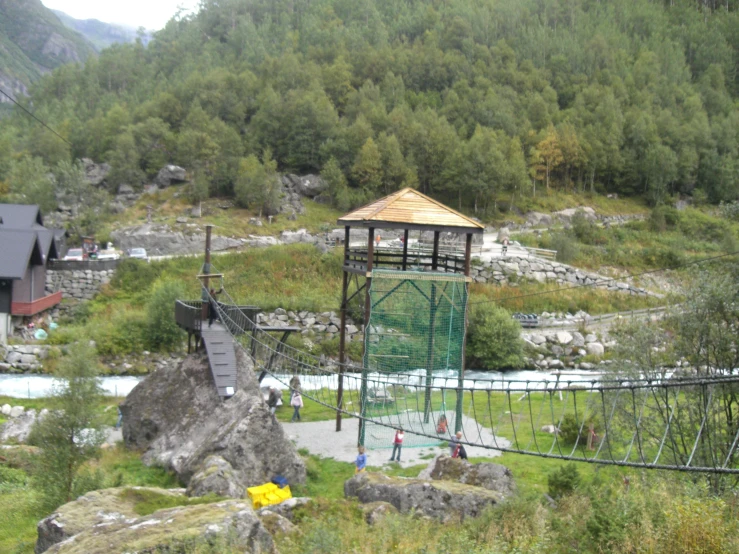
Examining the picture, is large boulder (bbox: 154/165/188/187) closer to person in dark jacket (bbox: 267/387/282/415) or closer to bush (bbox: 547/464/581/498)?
person in dark jacket (bbox: 267/387/282/415)

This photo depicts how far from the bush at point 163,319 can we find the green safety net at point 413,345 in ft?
40.1

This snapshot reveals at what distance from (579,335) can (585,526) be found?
2101 cm

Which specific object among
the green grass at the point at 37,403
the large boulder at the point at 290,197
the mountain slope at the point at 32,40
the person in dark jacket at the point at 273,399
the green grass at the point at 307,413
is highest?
the mountain slope at the point at 32,40

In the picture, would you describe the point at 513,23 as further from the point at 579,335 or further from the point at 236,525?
the point at 236,525

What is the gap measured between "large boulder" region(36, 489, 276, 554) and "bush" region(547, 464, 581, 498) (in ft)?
17.8

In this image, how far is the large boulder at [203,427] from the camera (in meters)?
12.4

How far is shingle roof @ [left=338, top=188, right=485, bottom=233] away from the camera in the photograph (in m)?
14.7

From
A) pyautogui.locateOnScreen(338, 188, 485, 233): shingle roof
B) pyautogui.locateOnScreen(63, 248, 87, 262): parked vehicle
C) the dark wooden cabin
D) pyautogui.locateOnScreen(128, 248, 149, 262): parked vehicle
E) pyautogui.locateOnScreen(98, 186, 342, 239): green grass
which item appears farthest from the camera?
pyautogui.locateOnScreen(98, 186, 342, 239): green grass

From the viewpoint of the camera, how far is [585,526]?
824 centimetres

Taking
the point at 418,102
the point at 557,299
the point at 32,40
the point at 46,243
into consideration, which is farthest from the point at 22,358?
the point at 32,40

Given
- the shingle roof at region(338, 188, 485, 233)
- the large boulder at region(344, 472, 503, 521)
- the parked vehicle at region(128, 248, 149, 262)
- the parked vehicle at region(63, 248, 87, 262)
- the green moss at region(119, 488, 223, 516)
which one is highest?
the shingle roof at region(338, 188, 485, 233)

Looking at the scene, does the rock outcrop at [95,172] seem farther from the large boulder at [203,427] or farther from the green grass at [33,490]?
the green grass at [33,490]

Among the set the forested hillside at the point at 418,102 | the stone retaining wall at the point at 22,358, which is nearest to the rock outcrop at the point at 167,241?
the forested hillside at the point at 418,102

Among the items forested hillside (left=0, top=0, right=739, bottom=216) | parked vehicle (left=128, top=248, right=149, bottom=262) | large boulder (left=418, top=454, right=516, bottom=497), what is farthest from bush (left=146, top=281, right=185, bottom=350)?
large boulder (left=418, top=454, right=516, bottom=497)
